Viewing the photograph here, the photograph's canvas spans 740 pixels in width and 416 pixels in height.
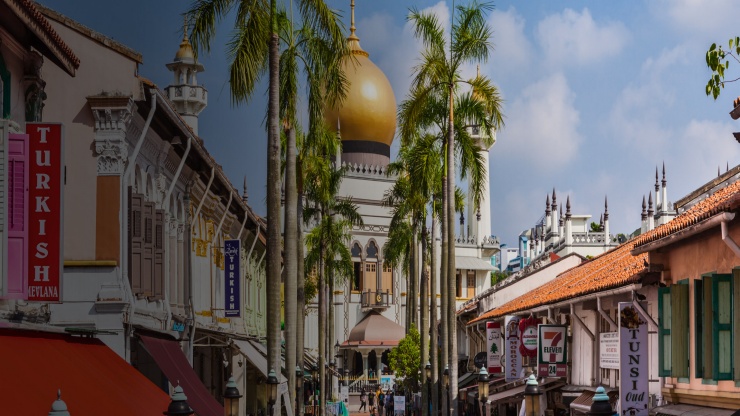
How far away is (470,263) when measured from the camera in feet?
340

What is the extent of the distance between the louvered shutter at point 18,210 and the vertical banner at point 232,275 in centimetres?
1887

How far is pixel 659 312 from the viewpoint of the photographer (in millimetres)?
21391

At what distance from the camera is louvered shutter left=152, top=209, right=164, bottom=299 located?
24.9 m

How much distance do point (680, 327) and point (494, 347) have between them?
23969mm

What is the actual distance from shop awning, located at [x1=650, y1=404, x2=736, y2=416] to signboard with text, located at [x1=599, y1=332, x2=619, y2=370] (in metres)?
1.28

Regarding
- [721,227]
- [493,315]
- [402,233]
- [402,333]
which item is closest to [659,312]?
[721,227]

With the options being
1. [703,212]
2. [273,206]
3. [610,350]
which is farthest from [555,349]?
[703,212]

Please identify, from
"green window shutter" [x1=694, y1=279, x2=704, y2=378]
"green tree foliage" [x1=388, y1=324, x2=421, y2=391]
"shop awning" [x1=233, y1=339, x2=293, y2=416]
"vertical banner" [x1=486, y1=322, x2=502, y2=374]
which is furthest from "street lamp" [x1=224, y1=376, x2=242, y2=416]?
"green tree foliage" [x1=388, y1=324, x2=421, y2=391]

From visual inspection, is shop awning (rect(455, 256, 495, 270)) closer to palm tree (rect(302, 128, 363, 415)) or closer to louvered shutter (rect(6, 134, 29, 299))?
palm tree (rect(302, 128, 363, 415))

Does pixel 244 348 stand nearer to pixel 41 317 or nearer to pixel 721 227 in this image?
pixel 41 317

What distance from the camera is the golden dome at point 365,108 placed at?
9675 cm

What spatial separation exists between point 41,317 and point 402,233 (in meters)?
52.0

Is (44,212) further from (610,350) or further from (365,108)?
(365,108)

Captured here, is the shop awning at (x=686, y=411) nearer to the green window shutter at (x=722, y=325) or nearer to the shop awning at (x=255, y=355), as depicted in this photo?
the green window shutter at (x=722, y=325)
